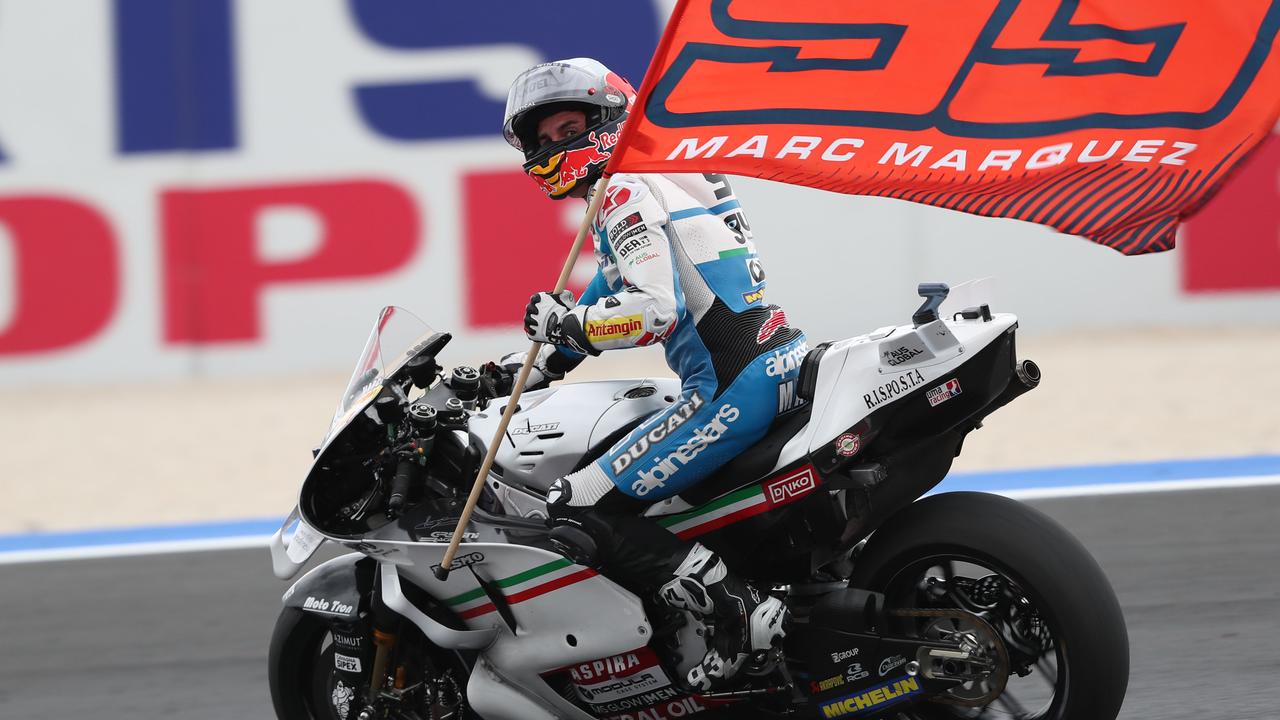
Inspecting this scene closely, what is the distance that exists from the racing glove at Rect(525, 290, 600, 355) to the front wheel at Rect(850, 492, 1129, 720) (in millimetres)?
920

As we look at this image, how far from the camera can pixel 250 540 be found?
6828mm

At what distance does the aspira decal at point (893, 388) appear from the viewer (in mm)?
3818

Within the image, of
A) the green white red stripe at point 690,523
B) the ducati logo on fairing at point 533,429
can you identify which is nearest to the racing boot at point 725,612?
the green white red stripe at point 690,523

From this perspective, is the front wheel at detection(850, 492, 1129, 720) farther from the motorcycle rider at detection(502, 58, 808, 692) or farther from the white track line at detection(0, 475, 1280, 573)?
the white track line at detection(0, 475, 1280, 573)

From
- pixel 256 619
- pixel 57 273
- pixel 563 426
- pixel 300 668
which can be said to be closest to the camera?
pixel 563 426

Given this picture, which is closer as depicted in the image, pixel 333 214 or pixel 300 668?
pixel 300 668

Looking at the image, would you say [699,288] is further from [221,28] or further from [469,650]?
[221,28]

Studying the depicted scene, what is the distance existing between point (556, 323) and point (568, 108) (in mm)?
579

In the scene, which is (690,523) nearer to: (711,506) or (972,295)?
(711,506)

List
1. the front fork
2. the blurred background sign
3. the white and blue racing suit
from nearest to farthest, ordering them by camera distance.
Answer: the white and blue racing suit → the front fork → the blurred background sign

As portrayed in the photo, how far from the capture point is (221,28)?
951 cm

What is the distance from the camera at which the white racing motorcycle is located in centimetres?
379

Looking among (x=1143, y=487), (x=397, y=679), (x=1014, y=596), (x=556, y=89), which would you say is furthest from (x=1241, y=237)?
(x=397, y=679)

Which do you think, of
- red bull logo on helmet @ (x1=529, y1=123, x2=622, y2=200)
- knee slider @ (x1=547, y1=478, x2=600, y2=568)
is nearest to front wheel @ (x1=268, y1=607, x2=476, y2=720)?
knee slider @ (x1=547, y1=478, x2=600, y2=568)
